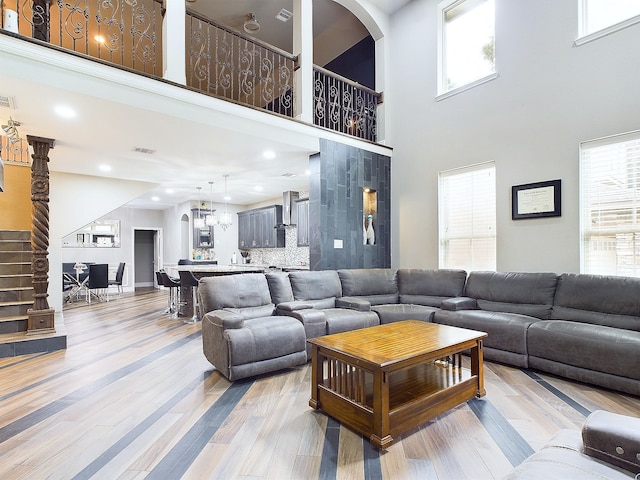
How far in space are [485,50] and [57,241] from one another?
7.75 meters

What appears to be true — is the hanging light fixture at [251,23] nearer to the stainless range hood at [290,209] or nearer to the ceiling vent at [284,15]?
the ceiling vent at [284,15]

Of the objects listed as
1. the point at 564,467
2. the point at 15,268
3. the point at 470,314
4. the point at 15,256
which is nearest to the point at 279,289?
the point at 470,314

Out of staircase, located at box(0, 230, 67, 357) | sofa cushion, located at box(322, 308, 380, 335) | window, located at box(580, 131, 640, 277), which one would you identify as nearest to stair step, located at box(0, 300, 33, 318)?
staircase, located at box(0, 230, 67, 357)

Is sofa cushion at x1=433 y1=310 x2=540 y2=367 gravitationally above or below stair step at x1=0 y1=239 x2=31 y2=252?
below

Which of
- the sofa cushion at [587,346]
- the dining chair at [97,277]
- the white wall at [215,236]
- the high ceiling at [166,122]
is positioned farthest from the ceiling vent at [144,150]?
Answer: the sofa cushion at [587,346]

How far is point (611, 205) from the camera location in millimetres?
3732

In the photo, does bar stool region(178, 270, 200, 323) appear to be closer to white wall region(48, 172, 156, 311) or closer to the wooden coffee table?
white wall region(48, 172, 156, 311)

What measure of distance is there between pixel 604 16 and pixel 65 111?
6.02m

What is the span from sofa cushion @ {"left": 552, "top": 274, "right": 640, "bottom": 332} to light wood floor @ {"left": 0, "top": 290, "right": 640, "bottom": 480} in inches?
30.0

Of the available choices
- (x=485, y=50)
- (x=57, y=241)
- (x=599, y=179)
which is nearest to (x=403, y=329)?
(x=599, y=179)

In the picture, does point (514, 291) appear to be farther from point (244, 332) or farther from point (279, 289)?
point (244, 332)

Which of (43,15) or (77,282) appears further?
(77,282)

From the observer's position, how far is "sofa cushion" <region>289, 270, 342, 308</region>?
14.5 feet

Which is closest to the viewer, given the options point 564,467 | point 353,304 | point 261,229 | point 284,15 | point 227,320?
point 564,467
